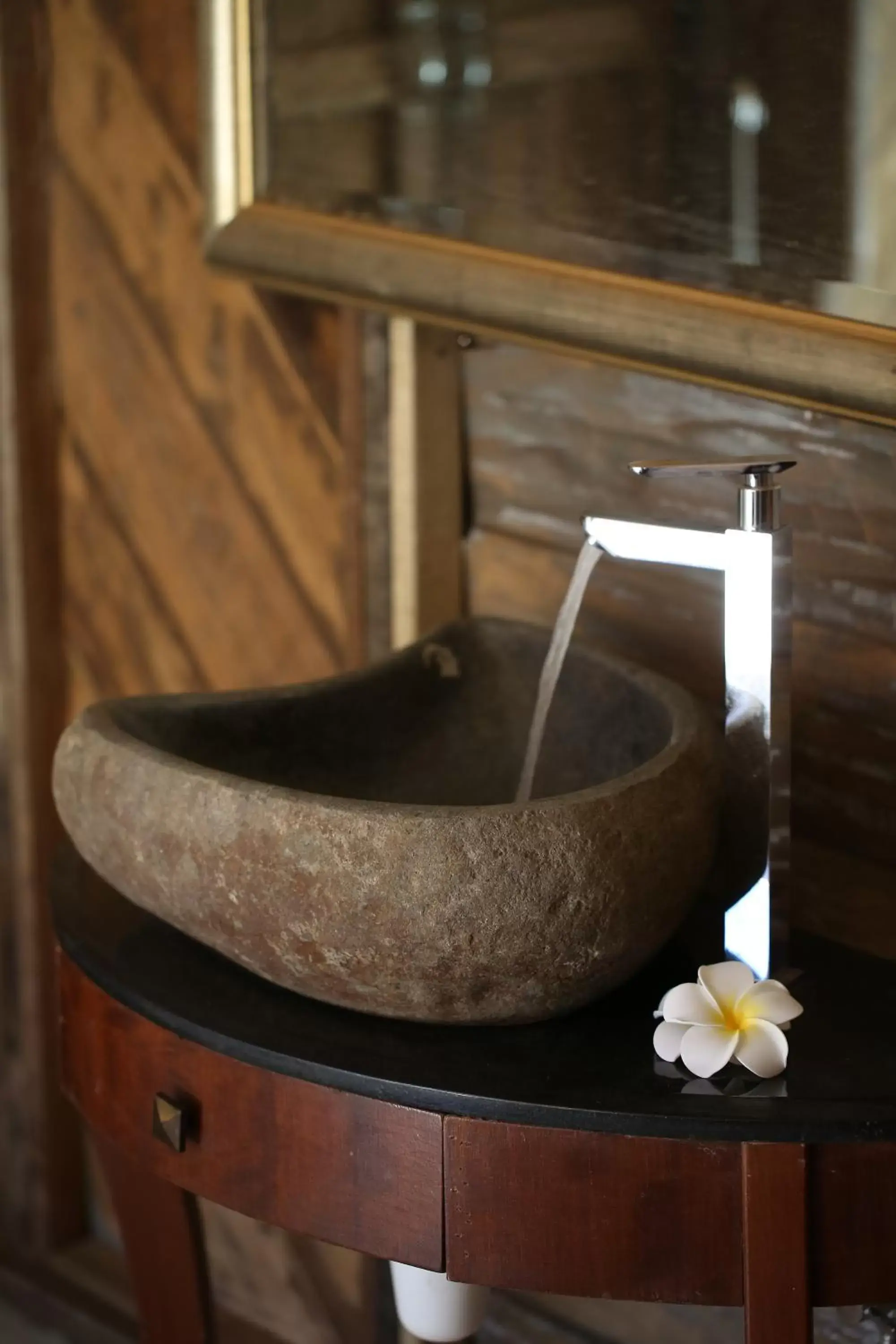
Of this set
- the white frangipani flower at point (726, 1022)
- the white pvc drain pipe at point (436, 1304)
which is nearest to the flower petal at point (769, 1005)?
the white frangipani flower at point (726, 1022)

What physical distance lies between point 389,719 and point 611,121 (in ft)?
1.40

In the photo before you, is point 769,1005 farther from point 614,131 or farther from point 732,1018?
point 614,131

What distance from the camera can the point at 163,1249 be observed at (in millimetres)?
927

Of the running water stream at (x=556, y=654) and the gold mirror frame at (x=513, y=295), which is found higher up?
the gold mirror frame at (x=513, y=295)

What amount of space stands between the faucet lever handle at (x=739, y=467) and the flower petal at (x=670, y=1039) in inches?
→ 10.7

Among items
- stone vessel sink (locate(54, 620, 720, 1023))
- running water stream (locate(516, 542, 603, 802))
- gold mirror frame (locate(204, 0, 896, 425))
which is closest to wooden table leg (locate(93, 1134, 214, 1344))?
stone vessel sink (locate(54, 620, 720, 1023))

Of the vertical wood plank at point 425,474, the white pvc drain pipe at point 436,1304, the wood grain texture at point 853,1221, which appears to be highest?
the vertical wood plank at point 425,474

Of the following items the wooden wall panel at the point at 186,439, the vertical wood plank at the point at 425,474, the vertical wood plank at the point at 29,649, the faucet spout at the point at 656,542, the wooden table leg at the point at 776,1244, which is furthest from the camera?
the vertical wood plank at the point at 29,649

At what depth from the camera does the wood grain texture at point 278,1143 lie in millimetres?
725

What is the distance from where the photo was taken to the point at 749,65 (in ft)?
2.93

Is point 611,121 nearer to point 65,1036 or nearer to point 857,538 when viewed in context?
point 857,538

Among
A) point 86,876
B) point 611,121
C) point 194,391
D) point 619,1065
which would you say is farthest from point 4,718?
point 619,1065

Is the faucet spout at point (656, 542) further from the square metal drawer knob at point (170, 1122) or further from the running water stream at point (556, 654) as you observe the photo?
the square metal drawer knob at point (170, 1122)

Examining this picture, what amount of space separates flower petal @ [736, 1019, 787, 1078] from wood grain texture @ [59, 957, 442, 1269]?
15 centimetres
